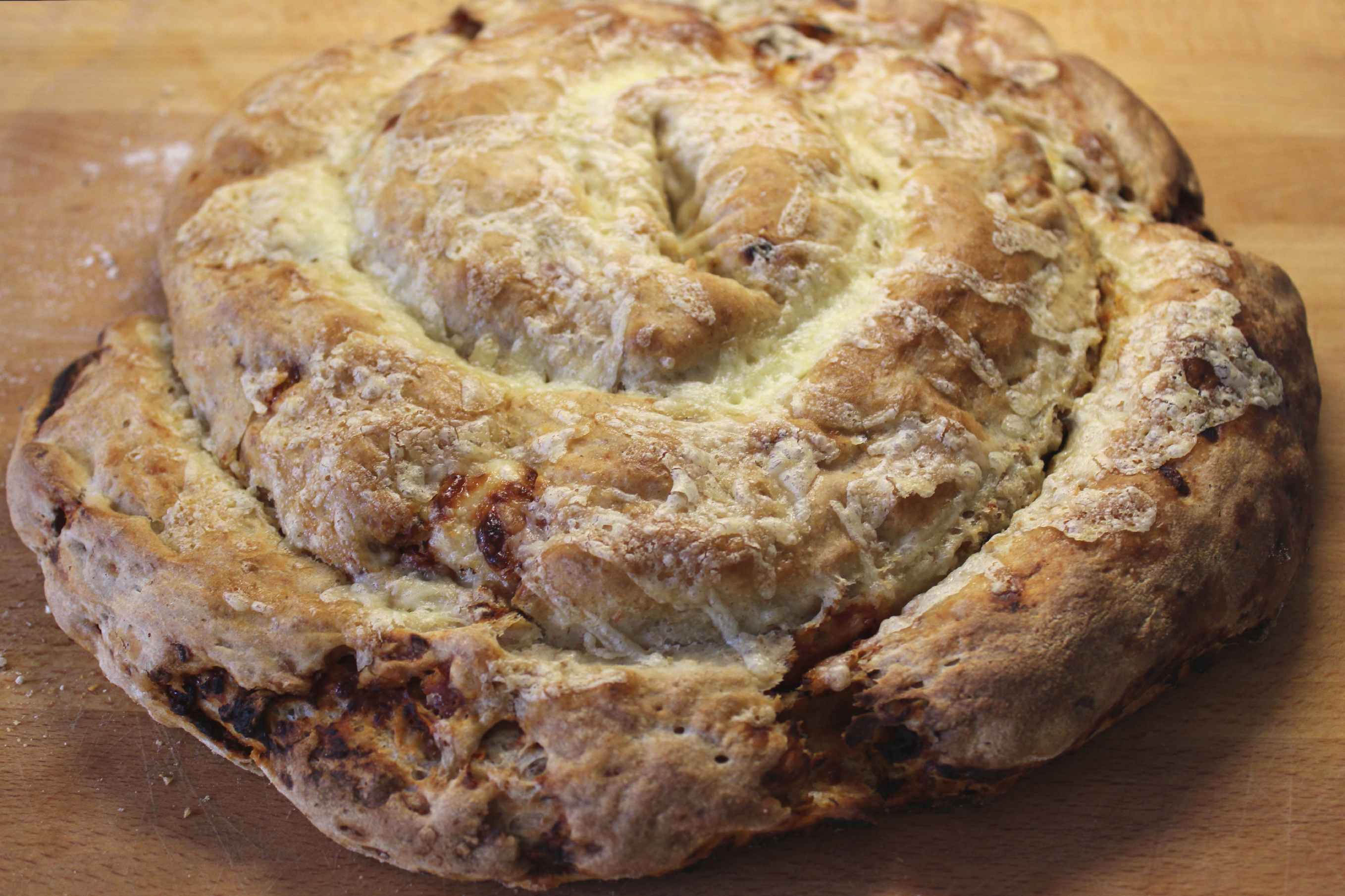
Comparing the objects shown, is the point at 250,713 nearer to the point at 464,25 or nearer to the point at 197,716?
the point at 197,716

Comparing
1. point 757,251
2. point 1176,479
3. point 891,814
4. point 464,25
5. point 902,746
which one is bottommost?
point 891,814

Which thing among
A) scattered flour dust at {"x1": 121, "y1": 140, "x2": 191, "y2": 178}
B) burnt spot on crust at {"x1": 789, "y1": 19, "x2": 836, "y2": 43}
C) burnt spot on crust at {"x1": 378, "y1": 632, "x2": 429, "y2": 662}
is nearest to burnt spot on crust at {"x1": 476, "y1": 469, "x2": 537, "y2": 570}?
burnt spot on crust at {"x1": 378, "y1": 632, "x2": 429, "y2": 662}

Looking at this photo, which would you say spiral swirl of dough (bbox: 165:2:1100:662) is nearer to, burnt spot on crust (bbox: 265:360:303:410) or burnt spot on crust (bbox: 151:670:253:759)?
burnt spot on crust (bbox: 265:360:303:410)

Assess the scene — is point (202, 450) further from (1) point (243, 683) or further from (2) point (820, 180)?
(2) point (820, 180)

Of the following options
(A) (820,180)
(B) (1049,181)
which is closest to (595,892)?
(A) (820,180)

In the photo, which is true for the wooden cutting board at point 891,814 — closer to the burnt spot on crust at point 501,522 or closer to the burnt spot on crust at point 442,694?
the burnt spot on crust at point 442,694

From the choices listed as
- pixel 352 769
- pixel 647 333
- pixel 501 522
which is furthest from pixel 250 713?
pixel 647 333
